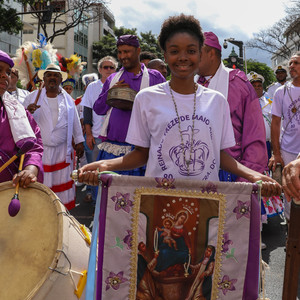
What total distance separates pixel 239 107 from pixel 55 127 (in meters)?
2.96

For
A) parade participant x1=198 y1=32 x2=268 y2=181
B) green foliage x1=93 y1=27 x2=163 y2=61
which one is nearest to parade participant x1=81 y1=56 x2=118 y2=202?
parade participant x1=198 y1=32 x2=268 y2=181

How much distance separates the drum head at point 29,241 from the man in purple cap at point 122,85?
1419 mm

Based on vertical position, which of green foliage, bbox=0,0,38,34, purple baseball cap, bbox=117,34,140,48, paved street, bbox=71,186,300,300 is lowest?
paved street, bbox=71,186,300,300

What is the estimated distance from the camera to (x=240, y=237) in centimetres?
189

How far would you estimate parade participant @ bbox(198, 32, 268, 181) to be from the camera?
2.72 meters

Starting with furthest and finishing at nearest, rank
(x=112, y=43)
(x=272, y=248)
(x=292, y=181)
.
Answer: (x=112, y=43) < (x=272, y=248) < (x=292, y=181)

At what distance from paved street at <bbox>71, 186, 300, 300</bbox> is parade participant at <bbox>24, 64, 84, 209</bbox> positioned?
2.34ft

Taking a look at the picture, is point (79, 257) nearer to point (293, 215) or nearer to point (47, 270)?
point (47, 270)

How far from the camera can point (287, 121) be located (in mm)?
4645

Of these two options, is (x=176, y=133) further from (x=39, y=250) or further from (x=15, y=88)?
(x=15, y=88)

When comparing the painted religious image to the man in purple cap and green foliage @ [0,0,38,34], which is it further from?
green foliage @ [0,0,38,34]

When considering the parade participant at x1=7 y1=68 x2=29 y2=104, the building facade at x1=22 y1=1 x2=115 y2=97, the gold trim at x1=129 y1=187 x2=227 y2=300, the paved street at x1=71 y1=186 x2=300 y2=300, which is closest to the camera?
the gold trim at x1=129 y1=187 x2=227 y2=300

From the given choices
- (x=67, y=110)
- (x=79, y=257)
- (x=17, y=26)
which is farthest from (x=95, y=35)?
(x=79, y=257)

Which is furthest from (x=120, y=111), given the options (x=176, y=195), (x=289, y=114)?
(x=289, y=114)
